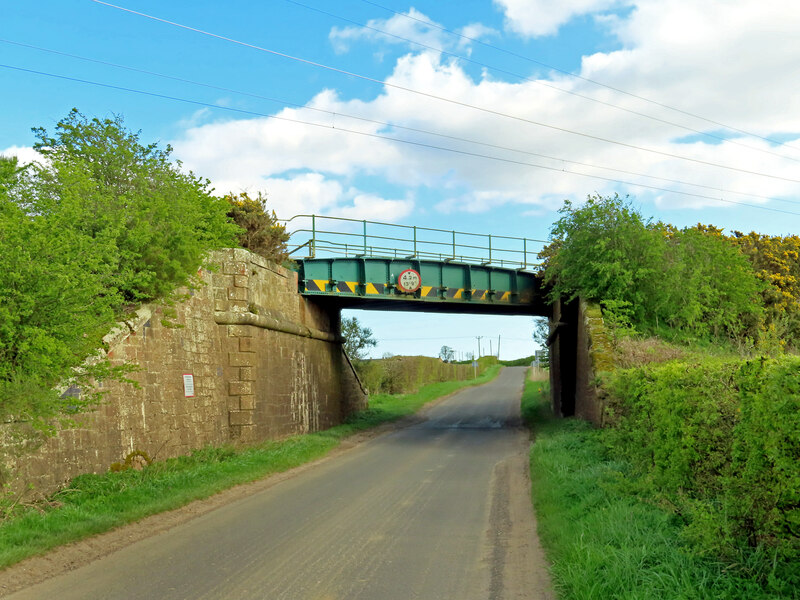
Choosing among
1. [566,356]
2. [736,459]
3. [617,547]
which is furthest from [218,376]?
[566,356]

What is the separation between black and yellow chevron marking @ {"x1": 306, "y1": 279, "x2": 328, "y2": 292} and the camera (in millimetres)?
24609

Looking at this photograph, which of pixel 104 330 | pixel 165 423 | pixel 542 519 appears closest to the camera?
pixel 542 519

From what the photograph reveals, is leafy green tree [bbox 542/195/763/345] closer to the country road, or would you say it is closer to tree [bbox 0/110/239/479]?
the country road

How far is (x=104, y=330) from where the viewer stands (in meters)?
11.3

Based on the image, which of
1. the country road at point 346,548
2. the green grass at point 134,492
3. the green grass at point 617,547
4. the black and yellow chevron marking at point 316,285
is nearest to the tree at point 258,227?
the black and yellow chevron marking at point 316,285

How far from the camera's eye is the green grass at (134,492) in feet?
25.6

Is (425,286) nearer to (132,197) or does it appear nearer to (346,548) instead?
(132,197)

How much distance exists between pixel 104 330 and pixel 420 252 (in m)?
16.7

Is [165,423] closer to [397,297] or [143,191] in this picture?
[143,191]

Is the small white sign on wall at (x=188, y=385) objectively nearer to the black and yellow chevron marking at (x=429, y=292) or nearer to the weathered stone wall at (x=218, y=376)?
the weathered stone wall at (x=218, y=376)

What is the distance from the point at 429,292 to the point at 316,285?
478 cm

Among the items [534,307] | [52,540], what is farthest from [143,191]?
[534,307]

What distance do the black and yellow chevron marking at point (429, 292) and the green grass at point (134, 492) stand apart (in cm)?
929

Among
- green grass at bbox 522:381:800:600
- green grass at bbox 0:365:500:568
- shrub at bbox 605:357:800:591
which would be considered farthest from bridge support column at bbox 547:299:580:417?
shrub at bbox 605:357:800:591
